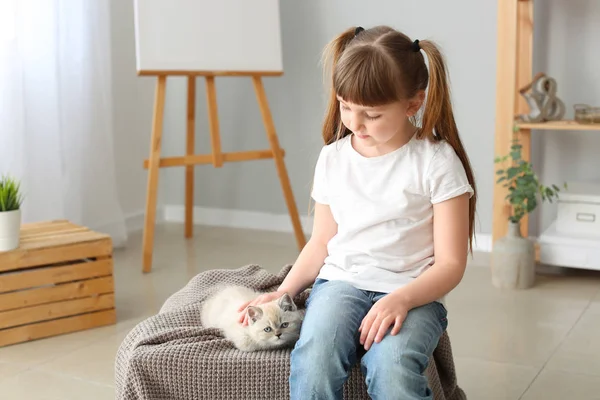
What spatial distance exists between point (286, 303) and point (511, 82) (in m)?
1.72

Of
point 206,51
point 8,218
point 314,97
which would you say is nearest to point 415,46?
point 8,218

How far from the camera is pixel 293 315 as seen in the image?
1.54 metres

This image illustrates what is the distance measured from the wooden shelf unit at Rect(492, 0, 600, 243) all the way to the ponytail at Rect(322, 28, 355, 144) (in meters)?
1.37

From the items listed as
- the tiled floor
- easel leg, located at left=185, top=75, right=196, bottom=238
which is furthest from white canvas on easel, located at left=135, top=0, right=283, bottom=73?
the tiled floor

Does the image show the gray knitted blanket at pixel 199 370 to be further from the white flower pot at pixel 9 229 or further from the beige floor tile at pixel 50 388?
the white flower pot at pixel 9 229

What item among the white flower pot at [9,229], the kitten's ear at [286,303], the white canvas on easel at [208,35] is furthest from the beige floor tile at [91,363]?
the white canvas on easel at [208,35]

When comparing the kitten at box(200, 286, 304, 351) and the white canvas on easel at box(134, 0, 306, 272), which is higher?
the white canvas on easel at box(134, 0, 306, 272)

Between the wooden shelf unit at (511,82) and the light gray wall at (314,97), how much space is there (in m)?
0.14

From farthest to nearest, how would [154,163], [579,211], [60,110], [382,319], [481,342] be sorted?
1. [60,110]
2. [154,163]
3. [579,211]
4. [481,342]
5. [382,319]

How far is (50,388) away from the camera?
6.86 feet

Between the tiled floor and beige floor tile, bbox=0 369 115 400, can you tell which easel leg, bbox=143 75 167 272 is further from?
beige floor tile, bbox=0 369 115 400

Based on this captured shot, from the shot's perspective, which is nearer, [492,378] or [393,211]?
[393,211]

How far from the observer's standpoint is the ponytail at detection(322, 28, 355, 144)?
1.60m

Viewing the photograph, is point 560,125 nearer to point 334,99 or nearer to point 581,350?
point 581,350
